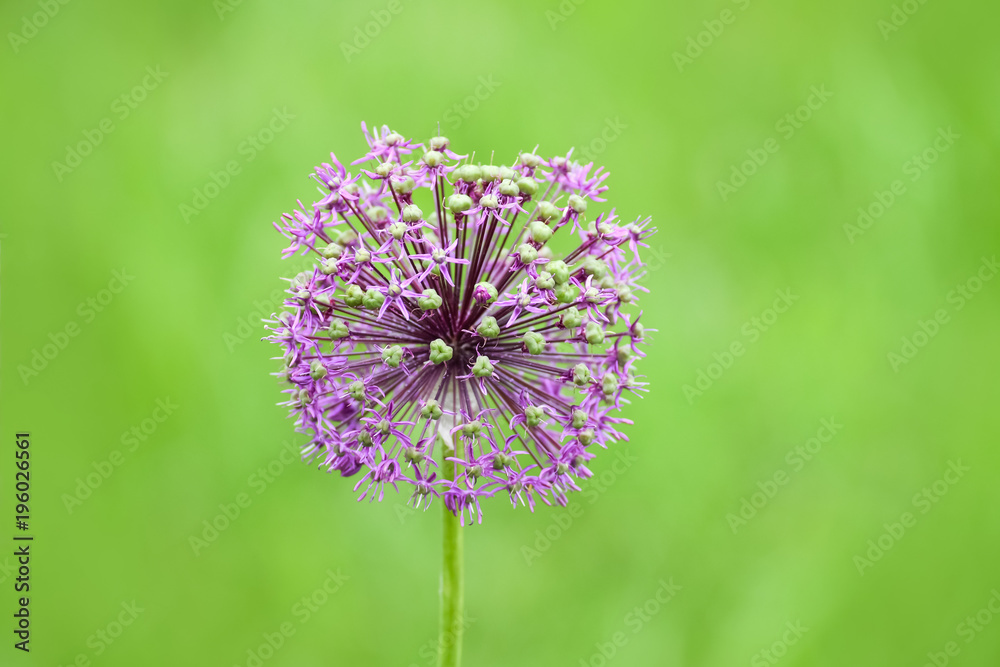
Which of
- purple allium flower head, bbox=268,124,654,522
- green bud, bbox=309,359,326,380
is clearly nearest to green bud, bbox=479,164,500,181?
purple allium flower head, bbox=268,124,654,522

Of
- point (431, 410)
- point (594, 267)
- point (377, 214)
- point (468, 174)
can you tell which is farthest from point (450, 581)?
point (468, 174)

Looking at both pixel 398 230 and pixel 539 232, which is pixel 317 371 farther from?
pixel 539 232

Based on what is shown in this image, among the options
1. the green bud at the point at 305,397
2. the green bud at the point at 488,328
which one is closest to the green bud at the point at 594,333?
the green bud at the point at 488,328

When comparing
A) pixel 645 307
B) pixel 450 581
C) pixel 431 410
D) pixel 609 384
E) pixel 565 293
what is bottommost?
pixel 450 581

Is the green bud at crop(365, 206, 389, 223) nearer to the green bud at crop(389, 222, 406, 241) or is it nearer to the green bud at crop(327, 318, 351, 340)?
the green bud at crop(389, 222, 406, 241)

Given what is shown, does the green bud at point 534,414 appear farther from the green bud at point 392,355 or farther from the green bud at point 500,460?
the green bud at point 392,355
